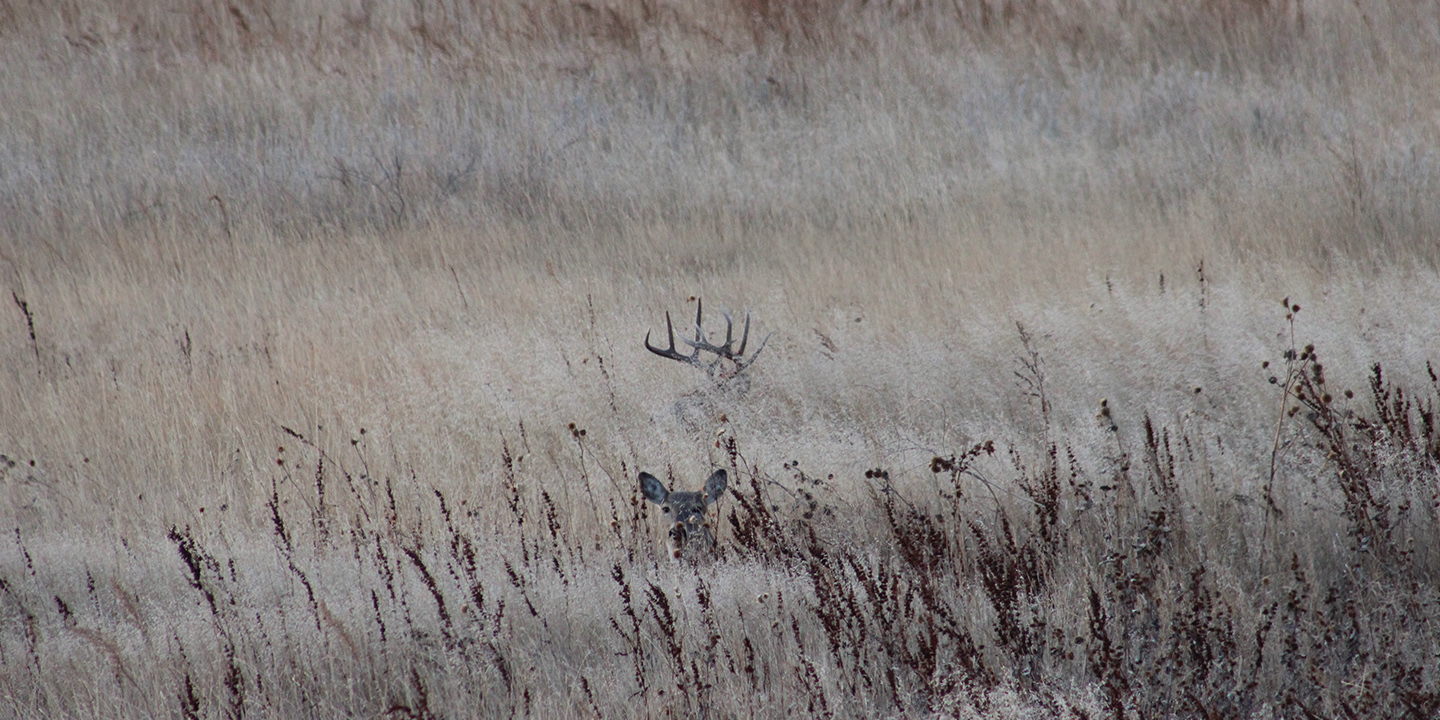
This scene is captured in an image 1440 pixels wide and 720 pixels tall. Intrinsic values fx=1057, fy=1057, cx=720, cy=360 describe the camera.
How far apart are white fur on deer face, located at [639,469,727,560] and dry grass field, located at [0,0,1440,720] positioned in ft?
0.56

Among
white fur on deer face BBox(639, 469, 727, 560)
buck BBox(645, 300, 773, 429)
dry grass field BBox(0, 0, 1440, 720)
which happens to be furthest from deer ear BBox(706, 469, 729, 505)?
buck BBox(645, 300, 773, 429)

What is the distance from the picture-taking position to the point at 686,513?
176 inches

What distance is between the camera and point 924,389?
6.52m

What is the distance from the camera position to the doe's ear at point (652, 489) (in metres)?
4.47

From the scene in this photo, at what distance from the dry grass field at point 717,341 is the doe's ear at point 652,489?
21 centimetres

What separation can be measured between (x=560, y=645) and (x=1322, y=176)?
9.31 metres

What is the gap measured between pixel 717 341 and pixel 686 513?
3.70 metres

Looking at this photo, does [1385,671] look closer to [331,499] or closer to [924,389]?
[924,389]

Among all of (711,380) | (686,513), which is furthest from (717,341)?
(686,513)

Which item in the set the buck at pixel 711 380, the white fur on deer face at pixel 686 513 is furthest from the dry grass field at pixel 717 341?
the white fur on deer face at pixel 686 513

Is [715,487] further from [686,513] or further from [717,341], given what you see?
[717,341]

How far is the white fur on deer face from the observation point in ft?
14.3

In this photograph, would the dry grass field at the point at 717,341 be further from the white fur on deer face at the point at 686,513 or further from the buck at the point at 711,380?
the white fur on deer face at the point at 686,513

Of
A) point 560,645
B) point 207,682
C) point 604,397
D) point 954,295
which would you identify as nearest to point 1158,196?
point 954,295
